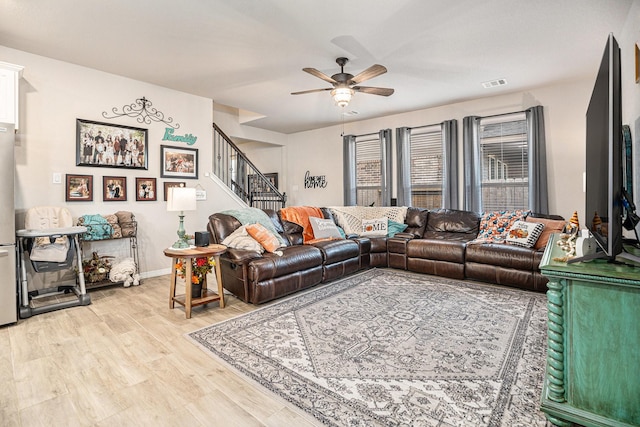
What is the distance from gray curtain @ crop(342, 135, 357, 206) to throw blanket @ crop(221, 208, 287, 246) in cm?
281

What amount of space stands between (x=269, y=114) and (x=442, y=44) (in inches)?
139

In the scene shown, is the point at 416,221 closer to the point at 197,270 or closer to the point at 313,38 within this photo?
the point at 313,38

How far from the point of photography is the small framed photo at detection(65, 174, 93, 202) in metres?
3.88

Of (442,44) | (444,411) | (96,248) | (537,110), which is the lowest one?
(444,411)

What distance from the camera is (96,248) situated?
13.4ft

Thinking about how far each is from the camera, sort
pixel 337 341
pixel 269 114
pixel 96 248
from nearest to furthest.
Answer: pixel 337 341 → pixel 96 248 → pixel 269 114

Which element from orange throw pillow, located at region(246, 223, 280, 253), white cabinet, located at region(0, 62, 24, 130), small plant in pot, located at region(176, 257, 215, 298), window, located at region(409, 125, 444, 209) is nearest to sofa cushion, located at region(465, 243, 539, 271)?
window, located at region(409, 125, 444, 209)

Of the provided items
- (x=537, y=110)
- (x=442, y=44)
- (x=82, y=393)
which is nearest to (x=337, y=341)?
(x=82, y=393)

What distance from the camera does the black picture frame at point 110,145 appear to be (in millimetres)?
→ 3986

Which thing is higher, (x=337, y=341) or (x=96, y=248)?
(x=96, y=248)

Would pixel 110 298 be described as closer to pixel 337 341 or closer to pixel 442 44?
pixel 337 341

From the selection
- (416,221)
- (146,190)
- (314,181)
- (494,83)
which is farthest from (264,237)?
(314,181)

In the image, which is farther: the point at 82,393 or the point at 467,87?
the point at 467,87

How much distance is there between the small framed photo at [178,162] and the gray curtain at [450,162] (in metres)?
4.11
